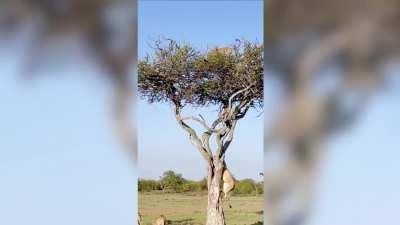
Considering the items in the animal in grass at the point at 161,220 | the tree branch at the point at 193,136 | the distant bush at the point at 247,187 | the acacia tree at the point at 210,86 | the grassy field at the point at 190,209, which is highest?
the acacia tree at the point at 210,86

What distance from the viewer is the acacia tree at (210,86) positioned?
285cm

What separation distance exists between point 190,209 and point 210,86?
1.93ft

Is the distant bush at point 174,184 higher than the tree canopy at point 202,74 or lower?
lower

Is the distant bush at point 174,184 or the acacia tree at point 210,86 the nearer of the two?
the distant bush at point 174,184

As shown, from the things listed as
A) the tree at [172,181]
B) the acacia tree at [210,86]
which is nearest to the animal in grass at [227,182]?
the acacia tree at [210,86]

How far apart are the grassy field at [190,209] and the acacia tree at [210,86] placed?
6 centimetres
